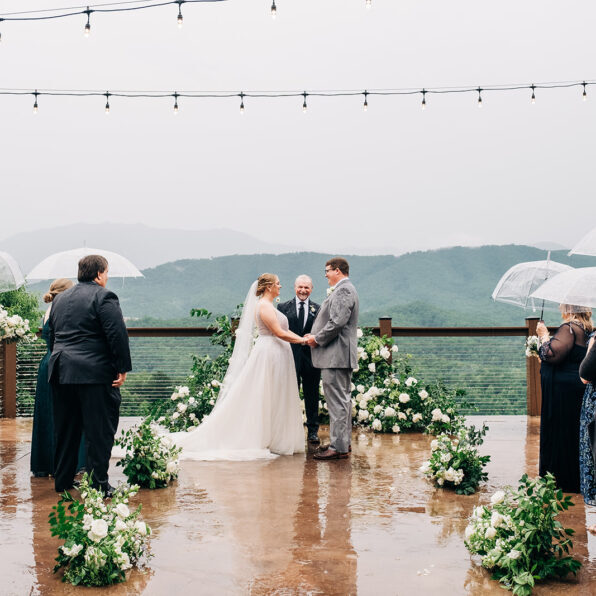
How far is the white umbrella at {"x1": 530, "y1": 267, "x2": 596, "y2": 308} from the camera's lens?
187 inches

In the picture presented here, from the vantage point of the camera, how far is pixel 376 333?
31.2ft

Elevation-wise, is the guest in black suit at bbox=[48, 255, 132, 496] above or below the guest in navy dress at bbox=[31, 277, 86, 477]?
above

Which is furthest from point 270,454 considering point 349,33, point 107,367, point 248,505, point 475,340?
point 349,33

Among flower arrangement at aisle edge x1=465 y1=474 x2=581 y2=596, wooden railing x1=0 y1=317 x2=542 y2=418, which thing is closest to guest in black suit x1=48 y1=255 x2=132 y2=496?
flower arrangement at aisle edge x1=465 y1=474 x2=581 y2=596

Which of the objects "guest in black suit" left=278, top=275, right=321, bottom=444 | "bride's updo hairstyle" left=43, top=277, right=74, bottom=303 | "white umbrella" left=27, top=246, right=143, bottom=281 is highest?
"white umbrella" left=27, top=246, right=143, bottom=281

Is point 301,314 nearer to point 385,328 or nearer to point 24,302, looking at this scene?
point 385,328

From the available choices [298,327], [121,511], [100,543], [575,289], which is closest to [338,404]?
[298,327]

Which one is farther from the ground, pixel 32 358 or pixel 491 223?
pixel 491 223

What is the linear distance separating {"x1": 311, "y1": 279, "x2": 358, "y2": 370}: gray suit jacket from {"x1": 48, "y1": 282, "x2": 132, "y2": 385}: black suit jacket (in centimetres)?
202

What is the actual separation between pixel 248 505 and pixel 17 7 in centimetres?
3423

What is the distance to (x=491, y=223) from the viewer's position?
1532 inches

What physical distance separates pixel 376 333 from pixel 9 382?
4.49 m

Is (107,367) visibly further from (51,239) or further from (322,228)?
(51,239)

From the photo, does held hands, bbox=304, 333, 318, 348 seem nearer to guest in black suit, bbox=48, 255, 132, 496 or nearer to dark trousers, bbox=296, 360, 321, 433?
dark trousers, bbox=296, 360, 321, 433
